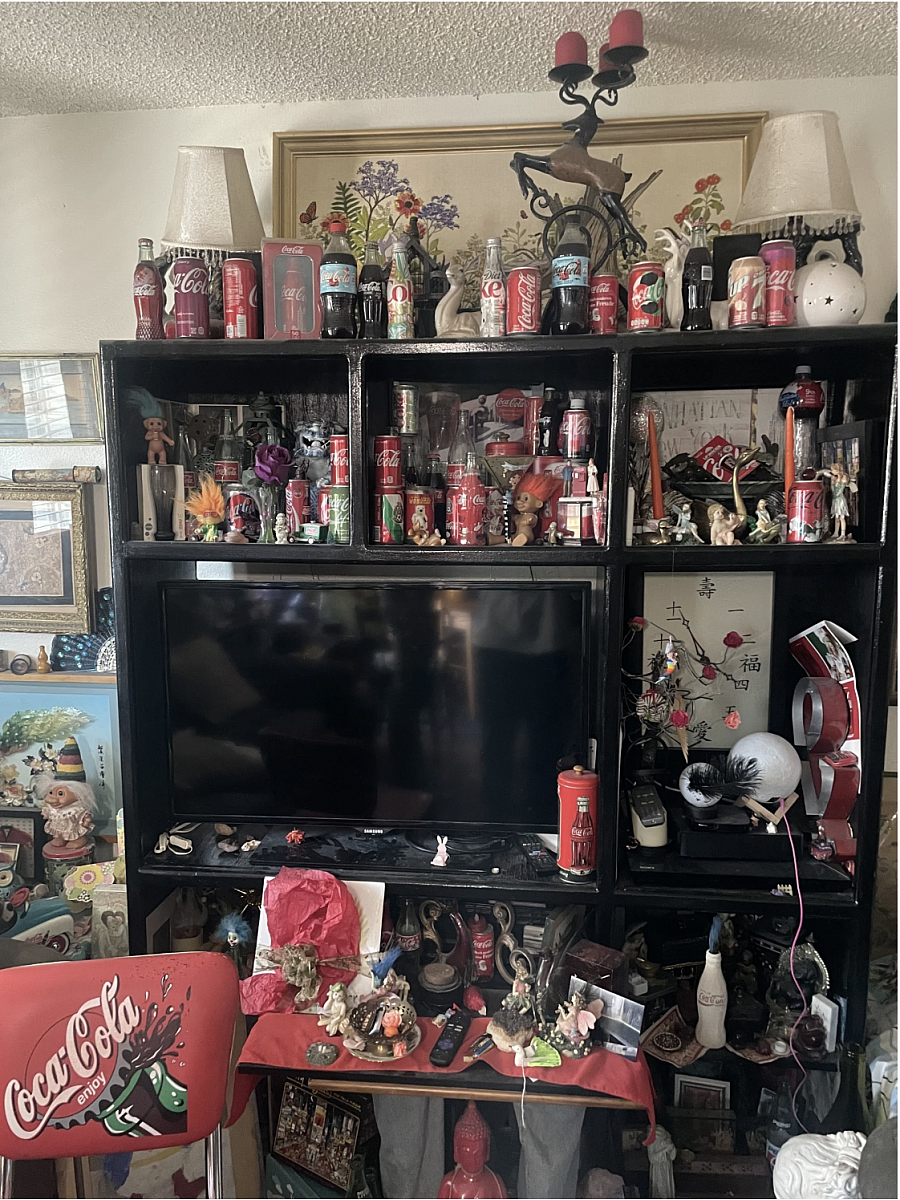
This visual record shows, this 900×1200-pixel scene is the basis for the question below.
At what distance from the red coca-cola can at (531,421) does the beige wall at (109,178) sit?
2.14 ft

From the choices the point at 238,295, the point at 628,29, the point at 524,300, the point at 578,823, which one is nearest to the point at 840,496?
the point at 524,300

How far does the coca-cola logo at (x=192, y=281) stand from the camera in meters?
1.56

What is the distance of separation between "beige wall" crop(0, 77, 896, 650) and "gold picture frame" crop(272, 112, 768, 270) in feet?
0.15

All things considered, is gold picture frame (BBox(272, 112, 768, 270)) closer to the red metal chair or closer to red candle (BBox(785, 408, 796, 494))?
red candle (BBox(785, 408, 796, 494))

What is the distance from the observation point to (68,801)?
6.51ft

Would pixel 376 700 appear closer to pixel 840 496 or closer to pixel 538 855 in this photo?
pixel 538 855

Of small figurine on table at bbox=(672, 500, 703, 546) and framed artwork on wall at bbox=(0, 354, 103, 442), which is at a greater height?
framed artwork on wall at bbox=(0, 354, 103, 442)

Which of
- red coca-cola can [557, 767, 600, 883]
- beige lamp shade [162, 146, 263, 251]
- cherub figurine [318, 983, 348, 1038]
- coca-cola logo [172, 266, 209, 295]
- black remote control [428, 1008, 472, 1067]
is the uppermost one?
beige lamp shade [162, 146, 263, 251]

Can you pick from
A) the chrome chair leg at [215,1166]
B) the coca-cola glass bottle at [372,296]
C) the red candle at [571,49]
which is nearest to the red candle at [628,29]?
the red candle at [571,49]

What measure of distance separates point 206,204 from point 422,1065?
6.09 feet

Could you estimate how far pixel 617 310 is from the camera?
1510 mm

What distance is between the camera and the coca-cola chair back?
117cm

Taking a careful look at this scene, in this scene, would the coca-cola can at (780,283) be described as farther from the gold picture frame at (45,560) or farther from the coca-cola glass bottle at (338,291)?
the gold picture frame at (45,560)

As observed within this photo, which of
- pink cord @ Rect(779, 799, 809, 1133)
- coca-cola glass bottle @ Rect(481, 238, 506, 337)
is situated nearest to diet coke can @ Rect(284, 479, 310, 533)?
coca-cola glass bottle @ Rect(481, 238, 506, 337)
